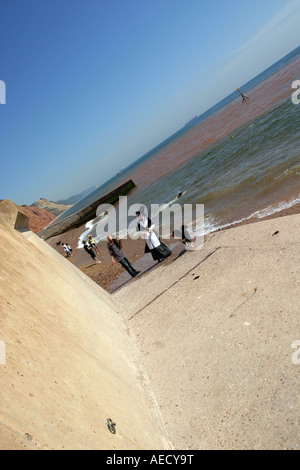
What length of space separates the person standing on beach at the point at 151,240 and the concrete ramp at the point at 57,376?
5.19 metres

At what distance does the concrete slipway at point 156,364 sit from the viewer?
2277 mm

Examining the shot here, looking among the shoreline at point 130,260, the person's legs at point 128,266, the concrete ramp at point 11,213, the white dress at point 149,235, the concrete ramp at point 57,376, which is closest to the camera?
the concrete ramp at point 57,376

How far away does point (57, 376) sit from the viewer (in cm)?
253

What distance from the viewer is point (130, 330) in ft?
19.9

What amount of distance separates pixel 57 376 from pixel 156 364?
2370 millimetres

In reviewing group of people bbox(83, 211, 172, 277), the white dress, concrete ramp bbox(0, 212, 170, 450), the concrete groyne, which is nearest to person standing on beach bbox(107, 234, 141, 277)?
group of people bbox(83, 211, 172, 277)

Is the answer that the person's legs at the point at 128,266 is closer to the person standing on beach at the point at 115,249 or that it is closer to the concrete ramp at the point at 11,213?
the person standing on beach at the point at 115,249

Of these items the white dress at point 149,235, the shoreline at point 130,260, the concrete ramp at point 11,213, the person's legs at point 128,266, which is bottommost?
the shoreline at point 130,260

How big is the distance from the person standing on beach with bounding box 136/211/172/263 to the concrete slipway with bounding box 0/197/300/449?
3.56 m

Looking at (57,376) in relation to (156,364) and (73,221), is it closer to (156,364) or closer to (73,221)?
(156,364)

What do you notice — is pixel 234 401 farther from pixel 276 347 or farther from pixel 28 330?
pixel 28 330

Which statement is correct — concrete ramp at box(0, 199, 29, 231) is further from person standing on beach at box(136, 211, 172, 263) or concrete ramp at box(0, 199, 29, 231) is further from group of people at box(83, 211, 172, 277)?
group of people at box(83, 211, 172, 277)

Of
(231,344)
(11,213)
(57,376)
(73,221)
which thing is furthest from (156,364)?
(73,221)

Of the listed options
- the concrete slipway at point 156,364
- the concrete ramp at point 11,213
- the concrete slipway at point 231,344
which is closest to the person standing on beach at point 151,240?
the concrete slipway at point 231,344
